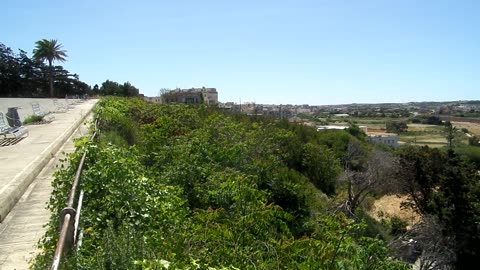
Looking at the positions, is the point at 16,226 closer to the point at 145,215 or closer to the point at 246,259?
the point at 145,215

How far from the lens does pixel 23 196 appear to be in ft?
20.9

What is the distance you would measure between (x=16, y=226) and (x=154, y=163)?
5978 millimetres

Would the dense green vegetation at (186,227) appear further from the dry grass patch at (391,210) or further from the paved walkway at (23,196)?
the dry grass patch at (391,210)

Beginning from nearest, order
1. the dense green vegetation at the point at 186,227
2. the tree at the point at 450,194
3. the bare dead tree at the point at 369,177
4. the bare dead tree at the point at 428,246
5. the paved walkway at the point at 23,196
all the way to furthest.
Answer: the dense green vegetation at the point at 186,227, the paved walkway at the point at 23,196, the bare dead tree at the point at 428,246, the tree at the point at 450,194, the bare dead tree at the point at 369,177

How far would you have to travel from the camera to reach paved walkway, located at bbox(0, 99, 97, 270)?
4.57 meters

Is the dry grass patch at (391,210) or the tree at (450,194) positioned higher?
the tree at (450,194)

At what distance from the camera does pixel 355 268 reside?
457 centimetres

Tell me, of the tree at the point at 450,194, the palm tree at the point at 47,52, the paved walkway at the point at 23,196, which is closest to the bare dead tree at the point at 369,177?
the tree at the point at 450,194

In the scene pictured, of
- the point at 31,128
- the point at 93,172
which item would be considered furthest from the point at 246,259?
the point at 31,128

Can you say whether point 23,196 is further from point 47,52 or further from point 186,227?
point 47,52

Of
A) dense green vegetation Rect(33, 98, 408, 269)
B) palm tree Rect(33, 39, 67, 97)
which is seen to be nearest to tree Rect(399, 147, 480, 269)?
dense green vegetation Rect(33, 98, 408, 269)

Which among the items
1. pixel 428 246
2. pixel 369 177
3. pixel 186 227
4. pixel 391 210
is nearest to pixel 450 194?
pixel 369 177

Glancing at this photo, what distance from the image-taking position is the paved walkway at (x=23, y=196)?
15.0 ft

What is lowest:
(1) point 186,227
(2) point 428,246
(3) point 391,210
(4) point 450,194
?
(3) point 391,210
